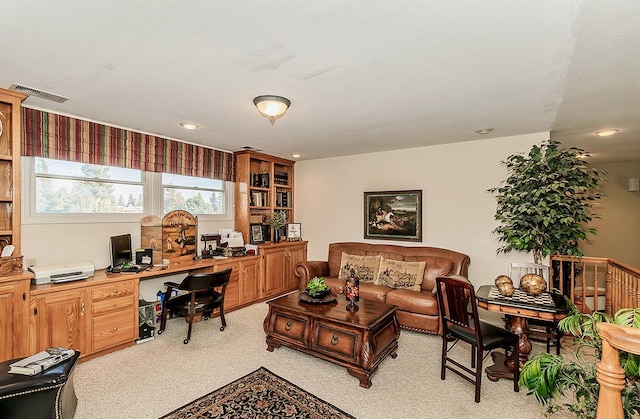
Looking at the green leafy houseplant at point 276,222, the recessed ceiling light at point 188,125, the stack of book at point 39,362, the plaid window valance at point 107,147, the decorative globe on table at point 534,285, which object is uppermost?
the recessed ceiling light at point 188,125

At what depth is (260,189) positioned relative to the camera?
547 cm

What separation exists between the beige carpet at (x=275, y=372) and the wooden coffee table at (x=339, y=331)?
0.15 metres

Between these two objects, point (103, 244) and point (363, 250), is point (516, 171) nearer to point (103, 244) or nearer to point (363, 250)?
point (363, 250)

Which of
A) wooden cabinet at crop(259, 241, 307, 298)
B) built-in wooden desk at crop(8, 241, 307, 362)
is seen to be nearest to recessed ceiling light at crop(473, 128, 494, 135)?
wooden cabinet at crop(259, 241, 307, 298)

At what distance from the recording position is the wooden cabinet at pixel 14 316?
2.49 meters

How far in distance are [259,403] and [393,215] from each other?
3418mm

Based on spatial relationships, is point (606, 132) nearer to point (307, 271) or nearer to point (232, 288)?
point (307, 271)

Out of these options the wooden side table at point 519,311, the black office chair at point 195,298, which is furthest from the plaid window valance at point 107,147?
the wooden side table at point 519,311

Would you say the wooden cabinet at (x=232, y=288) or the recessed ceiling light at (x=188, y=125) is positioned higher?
the recessed ceiling light at (x=188, y=125)

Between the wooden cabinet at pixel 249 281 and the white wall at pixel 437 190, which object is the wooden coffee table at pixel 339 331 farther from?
the white wall at pixel 437 190

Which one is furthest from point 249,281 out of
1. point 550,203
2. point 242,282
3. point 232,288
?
point 550,203

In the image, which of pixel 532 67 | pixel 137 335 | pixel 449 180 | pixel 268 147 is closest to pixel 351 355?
pixel 137 335

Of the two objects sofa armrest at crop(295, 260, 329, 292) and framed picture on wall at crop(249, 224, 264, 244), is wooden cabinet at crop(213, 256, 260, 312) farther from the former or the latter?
sofa armrest at crop(295, 260, 329, 292)

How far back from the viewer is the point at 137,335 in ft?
11.1
